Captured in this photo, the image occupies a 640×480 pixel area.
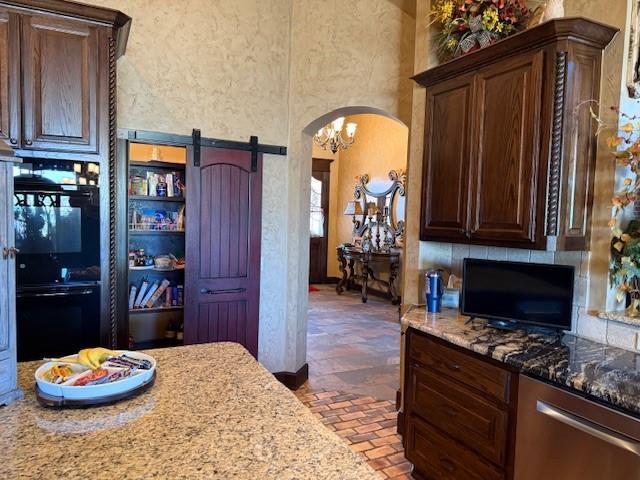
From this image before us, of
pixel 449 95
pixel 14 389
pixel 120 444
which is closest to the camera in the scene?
pixel 120 444

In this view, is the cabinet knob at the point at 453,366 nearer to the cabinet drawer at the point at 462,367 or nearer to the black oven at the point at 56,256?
the cabinet drawer at the point at 462,367

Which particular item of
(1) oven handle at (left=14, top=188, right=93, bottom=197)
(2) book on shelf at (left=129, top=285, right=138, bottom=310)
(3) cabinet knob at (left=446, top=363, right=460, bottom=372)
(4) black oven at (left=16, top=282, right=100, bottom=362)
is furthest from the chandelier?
(3) cabinet knob at (left=446, top=363, right=460, bottom=372)

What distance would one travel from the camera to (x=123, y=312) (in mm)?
3342

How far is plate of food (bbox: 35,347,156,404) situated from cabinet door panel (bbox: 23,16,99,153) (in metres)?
1.53

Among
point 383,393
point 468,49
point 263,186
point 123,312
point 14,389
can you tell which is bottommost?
point 383,393

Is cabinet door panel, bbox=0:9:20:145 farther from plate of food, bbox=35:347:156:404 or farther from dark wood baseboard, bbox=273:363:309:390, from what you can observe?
dark wood baseboard, bbox=273:363:309:390

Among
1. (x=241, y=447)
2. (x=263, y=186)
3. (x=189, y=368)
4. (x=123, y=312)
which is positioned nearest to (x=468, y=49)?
(x=263, y=186)

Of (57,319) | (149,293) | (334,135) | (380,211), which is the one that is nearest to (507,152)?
(57,319)

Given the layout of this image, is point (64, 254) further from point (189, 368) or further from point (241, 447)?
point (241, 447)

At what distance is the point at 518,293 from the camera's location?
234 cm

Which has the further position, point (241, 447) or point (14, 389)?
point (14, 389)

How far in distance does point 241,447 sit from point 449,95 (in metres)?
2.37

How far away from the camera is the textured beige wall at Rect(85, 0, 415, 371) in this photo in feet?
11.7

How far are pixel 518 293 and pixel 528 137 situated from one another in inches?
31.4
